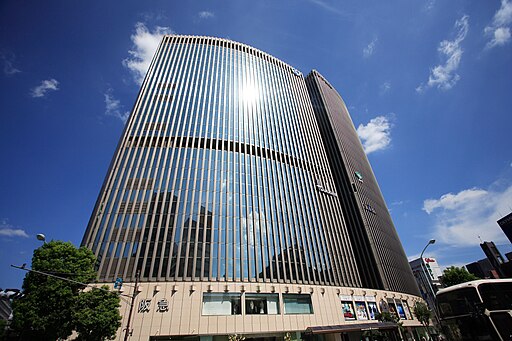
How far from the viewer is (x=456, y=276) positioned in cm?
4844

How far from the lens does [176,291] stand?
26.6 meters

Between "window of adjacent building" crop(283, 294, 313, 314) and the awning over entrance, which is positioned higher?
"window of adjacent building" crop(283, 294, 313, 314)

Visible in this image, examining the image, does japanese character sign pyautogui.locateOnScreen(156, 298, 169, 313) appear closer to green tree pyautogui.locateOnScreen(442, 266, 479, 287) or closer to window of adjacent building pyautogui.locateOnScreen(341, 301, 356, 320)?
window of adjacent building pyautogui.locateOnScreen(341, 301, 356, 320)

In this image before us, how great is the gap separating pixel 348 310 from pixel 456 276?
102 ft

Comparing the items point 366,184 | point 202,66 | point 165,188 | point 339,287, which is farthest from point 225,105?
point 366,184

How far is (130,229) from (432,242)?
1391 inches

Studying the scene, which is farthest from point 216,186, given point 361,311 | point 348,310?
point 361,311

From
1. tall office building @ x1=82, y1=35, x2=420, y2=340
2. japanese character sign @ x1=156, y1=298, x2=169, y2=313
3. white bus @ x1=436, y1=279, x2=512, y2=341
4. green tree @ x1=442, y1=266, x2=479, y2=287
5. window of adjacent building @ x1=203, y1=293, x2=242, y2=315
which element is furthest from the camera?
green tree @ x1=442, y1=266, x2=479, y2=287

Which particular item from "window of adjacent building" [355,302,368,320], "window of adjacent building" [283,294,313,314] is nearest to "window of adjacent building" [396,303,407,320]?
"window of adjacent building" [355,302,368,320]

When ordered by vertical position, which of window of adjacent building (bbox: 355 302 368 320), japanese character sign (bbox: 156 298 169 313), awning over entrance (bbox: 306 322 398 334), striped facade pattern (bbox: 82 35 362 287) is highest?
striped facade pattern (bbox: 82 35 362 287)

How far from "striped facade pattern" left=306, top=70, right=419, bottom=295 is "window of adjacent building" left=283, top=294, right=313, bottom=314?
22.6 meters

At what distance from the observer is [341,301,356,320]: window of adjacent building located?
34.7m

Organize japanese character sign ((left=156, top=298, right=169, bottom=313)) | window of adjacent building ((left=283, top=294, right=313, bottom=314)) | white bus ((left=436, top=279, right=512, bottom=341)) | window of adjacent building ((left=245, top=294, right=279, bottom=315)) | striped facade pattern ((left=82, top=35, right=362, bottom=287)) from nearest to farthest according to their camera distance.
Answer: white bus ((left=436, top=279, right=512, bottom=341)), japanese character sign ((left=156, top=298, right=169, bottom=313)), window of adjacent building ((left=245, top=294, right=279, bottom=315)), striped facade pattern ((left=82, top=35, right=362, bottom=287)), window of adjacent building ((left=283, top=294, right=313, bottom=314))

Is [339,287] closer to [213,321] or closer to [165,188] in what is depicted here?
[213,321]
